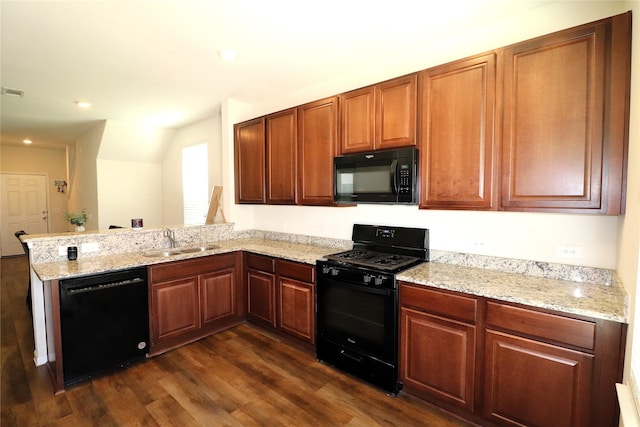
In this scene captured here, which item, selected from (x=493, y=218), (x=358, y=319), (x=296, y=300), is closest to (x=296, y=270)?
(x=296, y=300)

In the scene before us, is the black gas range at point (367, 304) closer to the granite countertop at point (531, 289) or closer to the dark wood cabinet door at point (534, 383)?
the granite countertop at point (531, 289)

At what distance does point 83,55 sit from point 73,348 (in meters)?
2.40

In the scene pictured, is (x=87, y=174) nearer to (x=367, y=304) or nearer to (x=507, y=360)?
(x=367, y=304)

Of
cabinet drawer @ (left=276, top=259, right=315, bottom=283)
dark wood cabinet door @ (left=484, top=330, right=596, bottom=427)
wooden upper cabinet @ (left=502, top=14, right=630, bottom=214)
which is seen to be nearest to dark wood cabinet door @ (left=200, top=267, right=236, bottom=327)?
cabinet drawer @ (left=276, top=259, right=315, bottom=283)

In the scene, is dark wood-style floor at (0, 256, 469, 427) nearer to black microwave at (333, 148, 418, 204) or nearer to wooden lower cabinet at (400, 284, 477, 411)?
wooden lower cabinet at (400, 284, 477, 411)

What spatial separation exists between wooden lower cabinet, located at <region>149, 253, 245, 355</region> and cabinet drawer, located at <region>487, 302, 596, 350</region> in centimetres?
247

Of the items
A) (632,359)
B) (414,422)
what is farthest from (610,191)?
(414,422)

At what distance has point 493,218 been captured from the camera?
2250 mm

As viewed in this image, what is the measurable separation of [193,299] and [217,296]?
26 cm

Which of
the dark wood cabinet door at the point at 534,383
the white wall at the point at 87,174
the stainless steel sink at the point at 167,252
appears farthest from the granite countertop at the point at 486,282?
the white wall at the point at 87,174

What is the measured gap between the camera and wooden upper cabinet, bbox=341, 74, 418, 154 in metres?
2.31

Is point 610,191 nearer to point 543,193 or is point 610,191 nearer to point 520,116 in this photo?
point 543,193

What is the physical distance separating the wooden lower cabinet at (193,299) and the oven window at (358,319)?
117 centimetres

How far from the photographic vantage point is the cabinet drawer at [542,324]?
150cm
